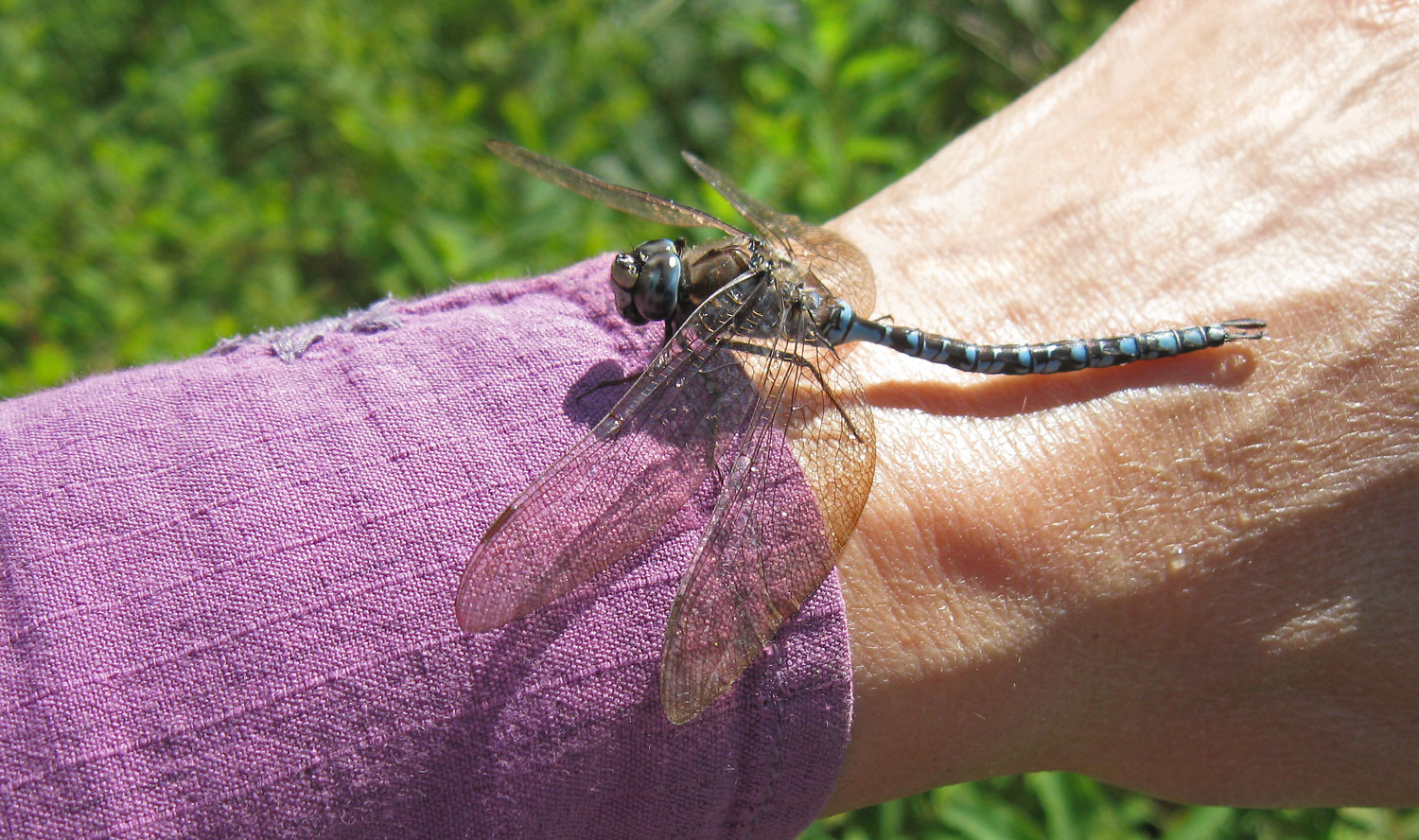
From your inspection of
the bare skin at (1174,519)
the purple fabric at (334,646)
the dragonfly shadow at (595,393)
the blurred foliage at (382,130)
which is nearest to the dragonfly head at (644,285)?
the dragonfly shadow at (595,393)

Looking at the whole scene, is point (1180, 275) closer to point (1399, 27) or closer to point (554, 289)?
point (1399, 27)

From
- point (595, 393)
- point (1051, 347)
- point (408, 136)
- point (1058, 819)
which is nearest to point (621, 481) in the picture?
point (595, 393)

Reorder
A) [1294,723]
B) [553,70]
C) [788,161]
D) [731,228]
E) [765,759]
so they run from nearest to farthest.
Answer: [765,759] → [1294,723] → [731,228] → [788,161] → [553,70]

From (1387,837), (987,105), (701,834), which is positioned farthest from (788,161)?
(1387,837)

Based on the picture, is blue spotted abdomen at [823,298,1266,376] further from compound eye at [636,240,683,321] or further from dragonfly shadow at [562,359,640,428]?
dragonfly shadow at [562,359,640,428]

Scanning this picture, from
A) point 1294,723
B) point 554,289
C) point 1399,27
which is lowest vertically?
point 1294,723

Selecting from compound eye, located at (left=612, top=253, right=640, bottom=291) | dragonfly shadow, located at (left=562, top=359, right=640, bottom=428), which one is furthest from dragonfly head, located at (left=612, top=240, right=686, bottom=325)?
dragonfly shadow, located at (left=562, top=359, right=640, bottom=428)
